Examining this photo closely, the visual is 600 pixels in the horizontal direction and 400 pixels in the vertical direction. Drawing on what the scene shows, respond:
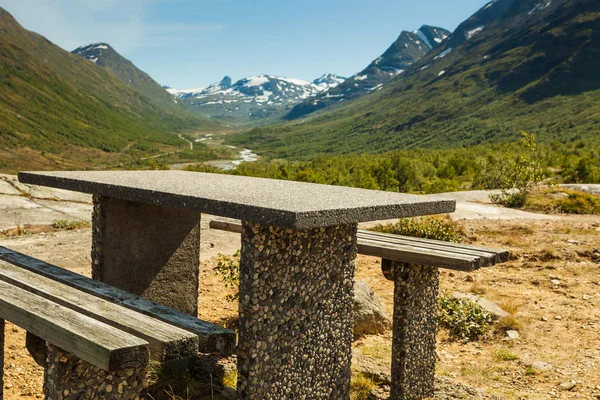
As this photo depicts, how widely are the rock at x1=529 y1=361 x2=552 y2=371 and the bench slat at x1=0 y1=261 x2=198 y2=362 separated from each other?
4.30m

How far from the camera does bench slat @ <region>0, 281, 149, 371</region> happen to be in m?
2.52

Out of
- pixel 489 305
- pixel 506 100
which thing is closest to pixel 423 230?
pixel 489 305

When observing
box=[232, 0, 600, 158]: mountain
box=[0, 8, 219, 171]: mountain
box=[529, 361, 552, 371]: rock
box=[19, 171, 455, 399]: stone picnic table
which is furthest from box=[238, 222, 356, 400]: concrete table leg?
box=[0, 8, 219, 171]: mountain

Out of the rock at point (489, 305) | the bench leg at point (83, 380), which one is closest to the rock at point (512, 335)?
the rock at point (489, 305)

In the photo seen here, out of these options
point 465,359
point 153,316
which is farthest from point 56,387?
point 465,359

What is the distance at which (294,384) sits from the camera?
147 inches

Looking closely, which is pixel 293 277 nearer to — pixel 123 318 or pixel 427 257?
pixel 123 318

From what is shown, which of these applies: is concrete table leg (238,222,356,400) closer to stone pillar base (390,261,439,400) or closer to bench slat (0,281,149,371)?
stone pillar base (390,261,439,400)

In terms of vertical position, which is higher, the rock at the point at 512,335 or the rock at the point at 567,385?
the rock at the point at 512,335

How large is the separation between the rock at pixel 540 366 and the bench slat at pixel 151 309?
13.0 feet

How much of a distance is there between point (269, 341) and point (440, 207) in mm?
1841

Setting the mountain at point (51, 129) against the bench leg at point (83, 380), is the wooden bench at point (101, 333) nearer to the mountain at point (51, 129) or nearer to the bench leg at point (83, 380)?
the bench leg at point (83, 380)

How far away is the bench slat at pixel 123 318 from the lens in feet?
9.62

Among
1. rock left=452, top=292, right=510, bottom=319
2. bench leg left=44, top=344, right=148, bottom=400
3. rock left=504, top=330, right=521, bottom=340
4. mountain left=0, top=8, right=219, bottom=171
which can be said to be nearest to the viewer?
bench leg left=44, top=344, right=148, bottom=400
